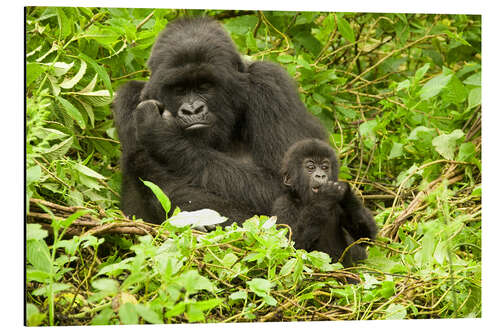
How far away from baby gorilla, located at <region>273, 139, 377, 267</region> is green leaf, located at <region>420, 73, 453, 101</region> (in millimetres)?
817

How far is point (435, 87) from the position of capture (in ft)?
12.7

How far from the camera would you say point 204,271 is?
277 cm

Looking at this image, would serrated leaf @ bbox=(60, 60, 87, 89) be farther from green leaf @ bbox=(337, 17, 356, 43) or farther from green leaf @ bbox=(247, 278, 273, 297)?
green leaf @ bbox=(337, 17, 356, 43)

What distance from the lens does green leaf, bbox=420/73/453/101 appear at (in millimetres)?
3849

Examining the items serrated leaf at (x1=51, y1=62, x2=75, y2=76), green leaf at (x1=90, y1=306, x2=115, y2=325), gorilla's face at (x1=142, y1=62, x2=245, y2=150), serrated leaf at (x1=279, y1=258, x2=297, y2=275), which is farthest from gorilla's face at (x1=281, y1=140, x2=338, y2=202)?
green leaf at (x1=90, y1=306, x2=115, y2=325)

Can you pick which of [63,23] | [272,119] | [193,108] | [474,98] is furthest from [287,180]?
[63,23]

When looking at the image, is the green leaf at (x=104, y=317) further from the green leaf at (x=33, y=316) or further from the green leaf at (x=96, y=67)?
Result: the green leaf at (x=96, y=67)

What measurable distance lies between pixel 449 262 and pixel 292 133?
3.73 feet

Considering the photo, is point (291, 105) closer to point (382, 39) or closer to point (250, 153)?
point (250, 153)

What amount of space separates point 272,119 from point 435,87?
892 millimetres

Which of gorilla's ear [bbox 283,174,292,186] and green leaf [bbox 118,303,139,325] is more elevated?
gorilla's ear [bbox 283,174,292,186]

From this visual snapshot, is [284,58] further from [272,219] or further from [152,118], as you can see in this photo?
[272,219]

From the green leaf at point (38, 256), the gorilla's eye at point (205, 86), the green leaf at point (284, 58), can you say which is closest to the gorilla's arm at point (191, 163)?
the gorilla's eye at point (205, 86)
